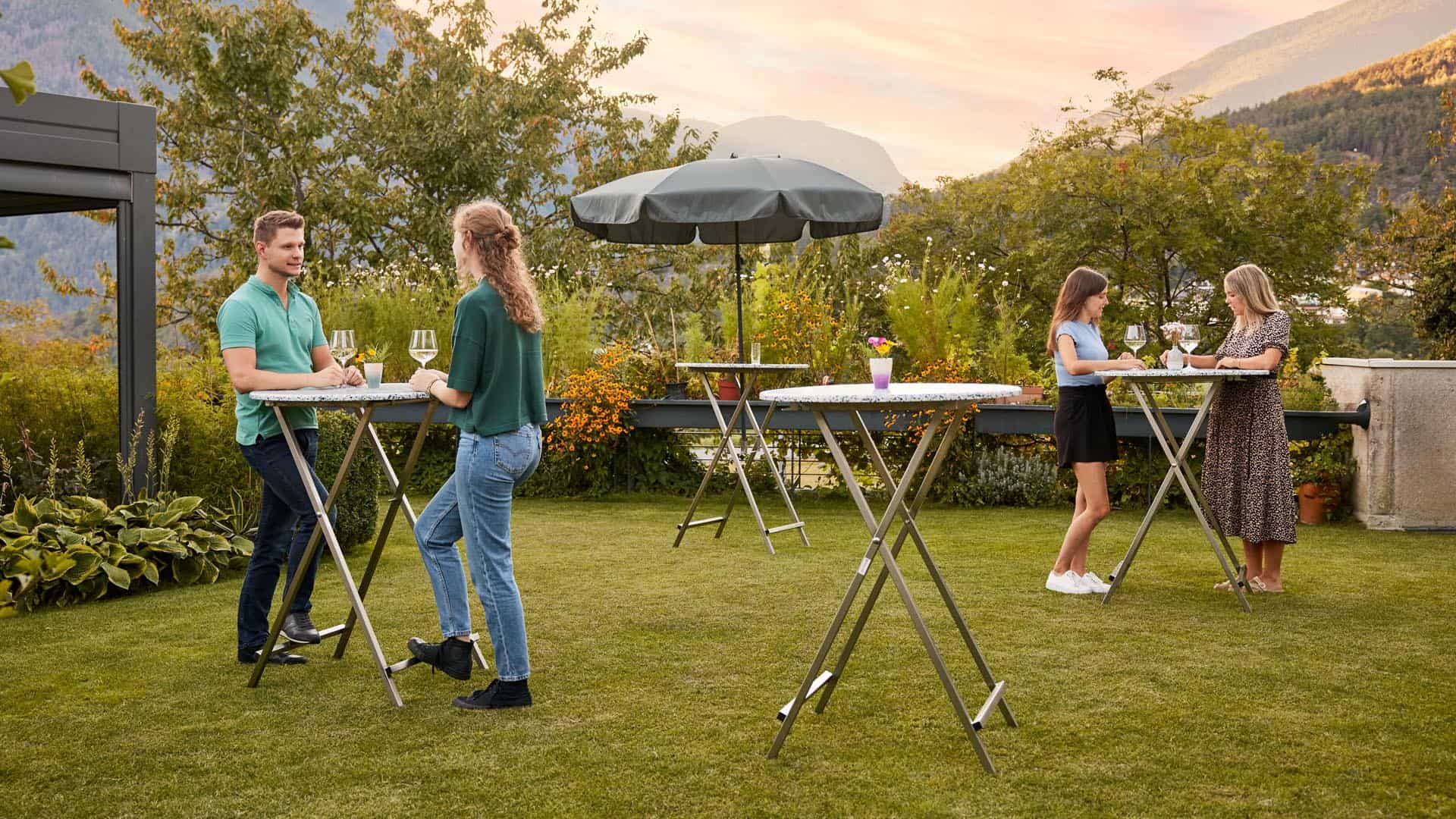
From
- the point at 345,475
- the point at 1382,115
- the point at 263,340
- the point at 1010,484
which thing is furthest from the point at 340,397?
the point at 1382,115

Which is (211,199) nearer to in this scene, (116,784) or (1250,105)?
(116,784)

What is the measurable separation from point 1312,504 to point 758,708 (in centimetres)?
538

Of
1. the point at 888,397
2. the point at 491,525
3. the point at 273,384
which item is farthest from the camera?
the point at 273,384

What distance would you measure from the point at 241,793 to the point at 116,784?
1.20 ft

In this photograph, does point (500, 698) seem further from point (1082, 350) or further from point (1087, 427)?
point (1082, 350)

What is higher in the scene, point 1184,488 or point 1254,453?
point 1254,453

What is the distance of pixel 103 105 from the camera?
5.94m

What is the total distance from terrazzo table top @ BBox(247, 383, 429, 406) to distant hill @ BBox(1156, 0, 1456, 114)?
20.1 meters

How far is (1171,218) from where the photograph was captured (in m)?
14.2

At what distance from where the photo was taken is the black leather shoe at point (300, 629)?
4418mm

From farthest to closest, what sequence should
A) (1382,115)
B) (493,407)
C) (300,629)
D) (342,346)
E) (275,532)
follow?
1. (1382,115)
2. (300,629)
3. (275,532)
4. (342,346)
5. (493,407)

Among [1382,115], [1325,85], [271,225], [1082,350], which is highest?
[1325,85]

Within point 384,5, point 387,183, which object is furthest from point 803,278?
point 384,5

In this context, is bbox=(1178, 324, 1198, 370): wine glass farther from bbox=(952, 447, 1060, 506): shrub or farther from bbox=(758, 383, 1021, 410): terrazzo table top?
bbox=(952, 447, 1060, 506): shrub
